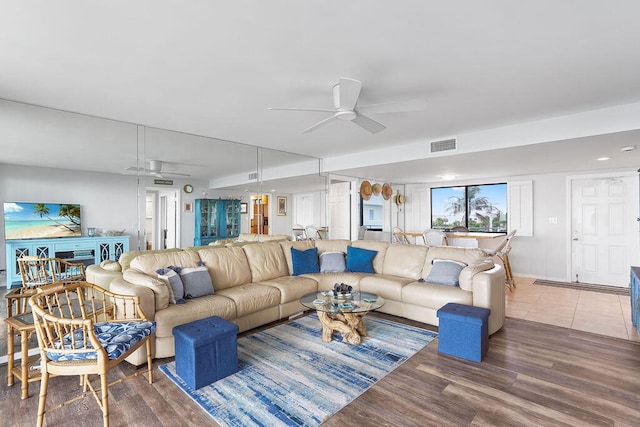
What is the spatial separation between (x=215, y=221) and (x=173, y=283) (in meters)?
1.60

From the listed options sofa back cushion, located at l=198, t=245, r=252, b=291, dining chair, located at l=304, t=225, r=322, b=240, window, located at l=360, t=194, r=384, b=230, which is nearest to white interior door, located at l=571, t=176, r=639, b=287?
window, located at l=360, t=194, r=384, b=230

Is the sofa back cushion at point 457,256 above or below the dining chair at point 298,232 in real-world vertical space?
below

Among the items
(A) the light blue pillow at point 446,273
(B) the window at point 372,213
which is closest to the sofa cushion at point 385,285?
(A) the light blue pillow at point 446,273

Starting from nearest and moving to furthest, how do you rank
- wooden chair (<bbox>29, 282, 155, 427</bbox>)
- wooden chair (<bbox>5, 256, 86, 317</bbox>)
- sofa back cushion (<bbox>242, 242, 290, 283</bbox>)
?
wooden chair (<bbox>29, 282, 155, 427</bbox>) → wooden chair (<bbox>5, 256, 86, 317</bbox>) → sofa back cushion (<bbox>242, 242, 290, 283</bbox>)

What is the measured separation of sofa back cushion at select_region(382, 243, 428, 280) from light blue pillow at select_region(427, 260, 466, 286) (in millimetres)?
312

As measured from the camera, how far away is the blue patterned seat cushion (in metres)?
1.84

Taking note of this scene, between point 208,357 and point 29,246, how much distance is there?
11.3 feet

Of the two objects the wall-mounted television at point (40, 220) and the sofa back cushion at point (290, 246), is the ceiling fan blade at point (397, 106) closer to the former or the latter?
the sofa back cushion at point (290, 246)

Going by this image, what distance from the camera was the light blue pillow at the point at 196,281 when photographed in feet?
10.7

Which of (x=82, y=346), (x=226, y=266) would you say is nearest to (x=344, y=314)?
(x=226, y=266)

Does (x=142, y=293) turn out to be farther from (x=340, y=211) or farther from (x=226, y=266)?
(x=340, y=211)

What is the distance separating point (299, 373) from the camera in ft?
8.38

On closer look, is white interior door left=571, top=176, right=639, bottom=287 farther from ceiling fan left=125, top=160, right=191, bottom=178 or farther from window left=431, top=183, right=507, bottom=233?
ceiling fan left=125, top=160, right=191, bottom=178

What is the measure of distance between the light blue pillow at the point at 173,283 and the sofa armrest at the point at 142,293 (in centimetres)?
28
